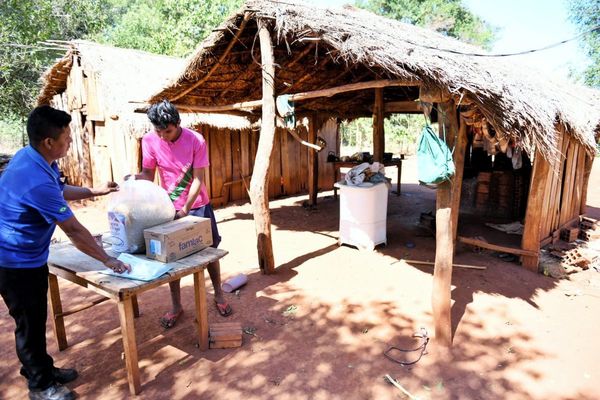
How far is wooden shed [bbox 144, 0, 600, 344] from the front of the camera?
3.21 meters

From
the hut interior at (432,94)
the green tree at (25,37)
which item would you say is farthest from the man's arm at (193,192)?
the green tree at (25,37)

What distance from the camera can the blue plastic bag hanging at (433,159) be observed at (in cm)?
313

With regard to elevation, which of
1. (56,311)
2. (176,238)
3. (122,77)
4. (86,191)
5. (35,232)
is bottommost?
(56,311)

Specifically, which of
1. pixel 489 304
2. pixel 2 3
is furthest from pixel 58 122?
pixel 2 3

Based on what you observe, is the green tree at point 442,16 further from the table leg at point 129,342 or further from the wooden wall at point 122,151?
the table leg at point 129,342

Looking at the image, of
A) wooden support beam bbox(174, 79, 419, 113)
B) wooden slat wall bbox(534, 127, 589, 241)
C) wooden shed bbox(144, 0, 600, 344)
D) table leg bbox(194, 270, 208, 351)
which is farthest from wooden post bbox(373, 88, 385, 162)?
table leg bbox(194, 270, 208, 351)

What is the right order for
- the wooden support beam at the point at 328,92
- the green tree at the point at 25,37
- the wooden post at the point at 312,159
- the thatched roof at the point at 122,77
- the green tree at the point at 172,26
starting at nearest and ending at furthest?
the wooden support beam at the point at 328,92
the thatched roof at the point at 122,77
the wooden post at the point at 312,159
the green tree at the point at 25,37
the green tree at the point at 172,26

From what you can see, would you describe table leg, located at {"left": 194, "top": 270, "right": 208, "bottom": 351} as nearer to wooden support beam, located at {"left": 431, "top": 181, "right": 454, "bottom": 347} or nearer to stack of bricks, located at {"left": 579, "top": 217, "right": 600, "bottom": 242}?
wooden support beam, located at {"left": 431, "top": 181, "right": 454, "bottom": 347}

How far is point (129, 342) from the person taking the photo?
236 centimetres

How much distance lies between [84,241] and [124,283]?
337 millimetres

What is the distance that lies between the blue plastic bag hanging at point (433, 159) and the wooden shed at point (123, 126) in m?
5.52

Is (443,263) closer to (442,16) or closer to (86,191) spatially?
(86,191)

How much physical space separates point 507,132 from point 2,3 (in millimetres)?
13473

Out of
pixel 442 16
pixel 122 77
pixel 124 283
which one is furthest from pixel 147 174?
pixel 442 16
